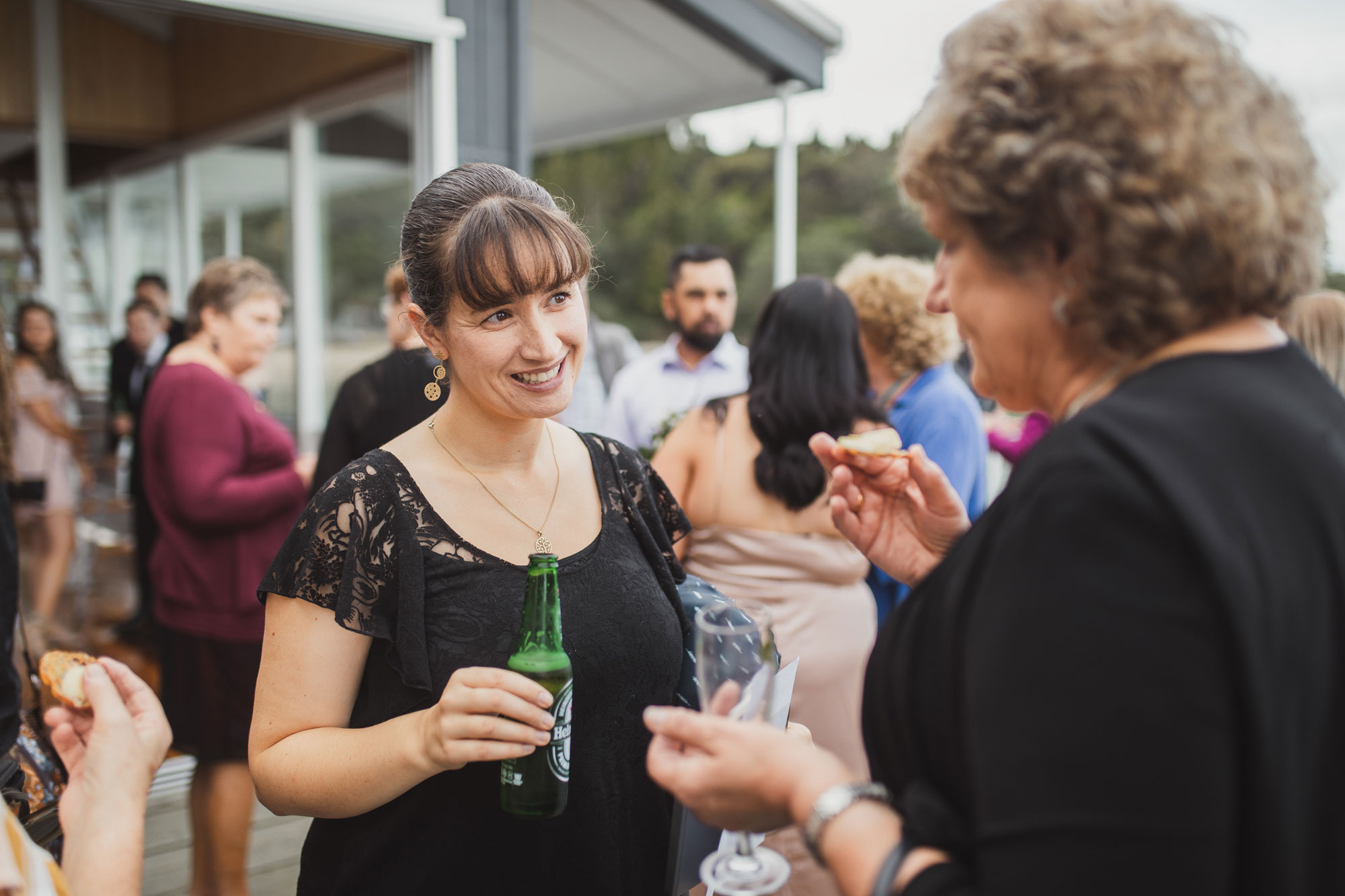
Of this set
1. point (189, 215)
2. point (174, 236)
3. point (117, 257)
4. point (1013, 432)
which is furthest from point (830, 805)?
point (117, 257)

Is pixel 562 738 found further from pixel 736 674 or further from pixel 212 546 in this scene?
pixel 212 546

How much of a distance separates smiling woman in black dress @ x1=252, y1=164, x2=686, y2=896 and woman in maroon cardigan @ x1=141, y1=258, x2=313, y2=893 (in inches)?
76.7

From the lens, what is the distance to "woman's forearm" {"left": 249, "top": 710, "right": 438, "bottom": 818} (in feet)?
4.83

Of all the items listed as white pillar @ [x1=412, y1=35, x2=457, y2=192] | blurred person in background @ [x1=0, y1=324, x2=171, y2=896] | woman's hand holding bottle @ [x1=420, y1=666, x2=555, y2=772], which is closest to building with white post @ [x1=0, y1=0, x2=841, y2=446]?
white pillar @ [x1=412, y1=35, x2=457, y2=192]

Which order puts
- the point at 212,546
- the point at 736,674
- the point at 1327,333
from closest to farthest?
the point at 736,674
the point at 1327,333
the point at 212,546

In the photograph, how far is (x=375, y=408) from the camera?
3328mm

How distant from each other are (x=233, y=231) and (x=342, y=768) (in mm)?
9228

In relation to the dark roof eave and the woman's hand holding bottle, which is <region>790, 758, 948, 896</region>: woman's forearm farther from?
the dark roof eave

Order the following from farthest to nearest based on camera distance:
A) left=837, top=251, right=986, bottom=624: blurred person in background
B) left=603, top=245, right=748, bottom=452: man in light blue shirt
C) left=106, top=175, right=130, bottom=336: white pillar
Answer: left=106, top=175, right=130, bottom=336: white pillar → left=603, top=245, right=748, bottom=452: man in light blue shirt → left=837, top=251, right=986, bottom=624: blurred person in background

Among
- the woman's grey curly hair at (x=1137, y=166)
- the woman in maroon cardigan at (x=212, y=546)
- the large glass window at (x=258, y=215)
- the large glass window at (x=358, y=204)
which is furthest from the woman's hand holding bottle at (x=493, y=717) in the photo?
the large glass window at (x=258, y=215)

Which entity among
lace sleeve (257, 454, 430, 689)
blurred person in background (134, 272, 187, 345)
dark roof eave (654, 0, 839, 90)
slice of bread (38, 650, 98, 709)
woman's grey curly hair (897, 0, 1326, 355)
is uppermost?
dark roof eave (654, 0, 839, 90)

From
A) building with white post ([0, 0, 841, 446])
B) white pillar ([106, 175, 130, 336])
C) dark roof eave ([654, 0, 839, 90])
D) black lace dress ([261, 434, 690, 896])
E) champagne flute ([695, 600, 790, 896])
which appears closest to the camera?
champagne flute ([695, 600, 790, 896])

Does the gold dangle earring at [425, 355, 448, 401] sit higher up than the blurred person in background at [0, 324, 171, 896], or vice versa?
the gold dangle earring at [425, 355, 448, 401]

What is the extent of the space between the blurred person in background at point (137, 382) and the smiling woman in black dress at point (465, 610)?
4465mm
